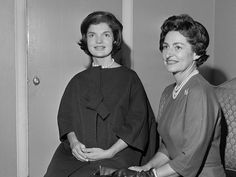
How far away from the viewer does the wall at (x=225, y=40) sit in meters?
2.43

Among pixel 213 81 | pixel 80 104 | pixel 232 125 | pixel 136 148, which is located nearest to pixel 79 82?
pixel 80 104

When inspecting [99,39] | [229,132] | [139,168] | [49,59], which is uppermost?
[99,39]

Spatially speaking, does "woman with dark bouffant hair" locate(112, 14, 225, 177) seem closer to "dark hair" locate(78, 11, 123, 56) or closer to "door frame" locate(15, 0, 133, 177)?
"dark hair" locate(78, 11, 123, 56)

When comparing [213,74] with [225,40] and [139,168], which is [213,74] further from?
[139,168]

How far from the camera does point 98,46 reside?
186 centimetres

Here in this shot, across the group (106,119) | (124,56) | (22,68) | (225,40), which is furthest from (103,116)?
(225,40)

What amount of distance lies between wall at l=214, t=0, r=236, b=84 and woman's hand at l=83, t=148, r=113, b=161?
3.55 ft

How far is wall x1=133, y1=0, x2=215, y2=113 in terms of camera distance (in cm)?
251

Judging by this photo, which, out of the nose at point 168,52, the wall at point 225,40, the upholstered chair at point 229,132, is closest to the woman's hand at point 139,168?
the upholstered chair at point 229,132

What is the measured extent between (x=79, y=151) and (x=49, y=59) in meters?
0.89

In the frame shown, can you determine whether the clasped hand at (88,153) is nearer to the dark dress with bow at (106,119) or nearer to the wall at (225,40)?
the dark dress with bow at (106,119)

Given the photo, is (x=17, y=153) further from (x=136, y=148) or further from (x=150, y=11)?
(x=150, y=11)

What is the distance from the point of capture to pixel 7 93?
97.1 inches

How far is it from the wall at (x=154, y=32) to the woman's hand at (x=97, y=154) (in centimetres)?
88
